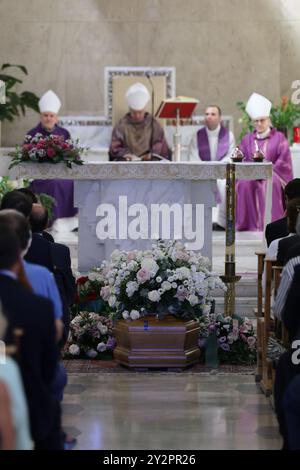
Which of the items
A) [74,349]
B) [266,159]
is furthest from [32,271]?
[266,159]

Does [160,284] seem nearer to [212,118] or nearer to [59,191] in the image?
[59,191]

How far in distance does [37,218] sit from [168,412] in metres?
1.51

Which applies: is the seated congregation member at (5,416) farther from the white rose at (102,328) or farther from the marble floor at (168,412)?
the white rose at (102,328)

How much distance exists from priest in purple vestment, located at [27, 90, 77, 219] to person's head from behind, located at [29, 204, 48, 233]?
6.83 metres

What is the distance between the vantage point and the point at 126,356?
7801mm

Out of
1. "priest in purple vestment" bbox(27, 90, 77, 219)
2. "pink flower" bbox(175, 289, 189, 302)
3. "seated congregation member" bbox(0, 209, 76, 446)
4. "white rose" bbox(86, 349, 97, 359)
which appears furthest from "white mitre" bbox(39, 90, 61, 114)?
"seated congregation member" bbox(0, 209, 76, 446)

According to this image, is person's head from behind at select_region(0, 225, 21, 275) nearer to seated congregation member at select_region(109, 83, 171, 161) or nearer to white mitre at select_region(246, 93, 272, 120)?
white mitre at select_region(246, 93, 272, 120)

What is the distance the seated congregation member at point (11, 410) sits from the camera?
10.2ft

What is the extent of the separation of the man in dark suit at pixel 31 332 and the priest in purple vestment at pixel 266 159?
30.2ft

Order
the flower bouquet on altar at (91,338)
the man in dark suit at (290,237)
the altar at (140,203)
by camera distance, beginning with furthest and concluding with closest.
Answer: the altar at (140,203), the flower bouquet on altar at (91,338), the man in dark suit at (290,237)

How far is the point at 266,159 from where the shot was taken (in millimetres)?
13359


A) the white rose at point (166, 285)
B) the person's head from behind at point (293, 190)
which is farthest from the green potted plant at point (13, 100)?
the person's head from behind at point (293, 190)
